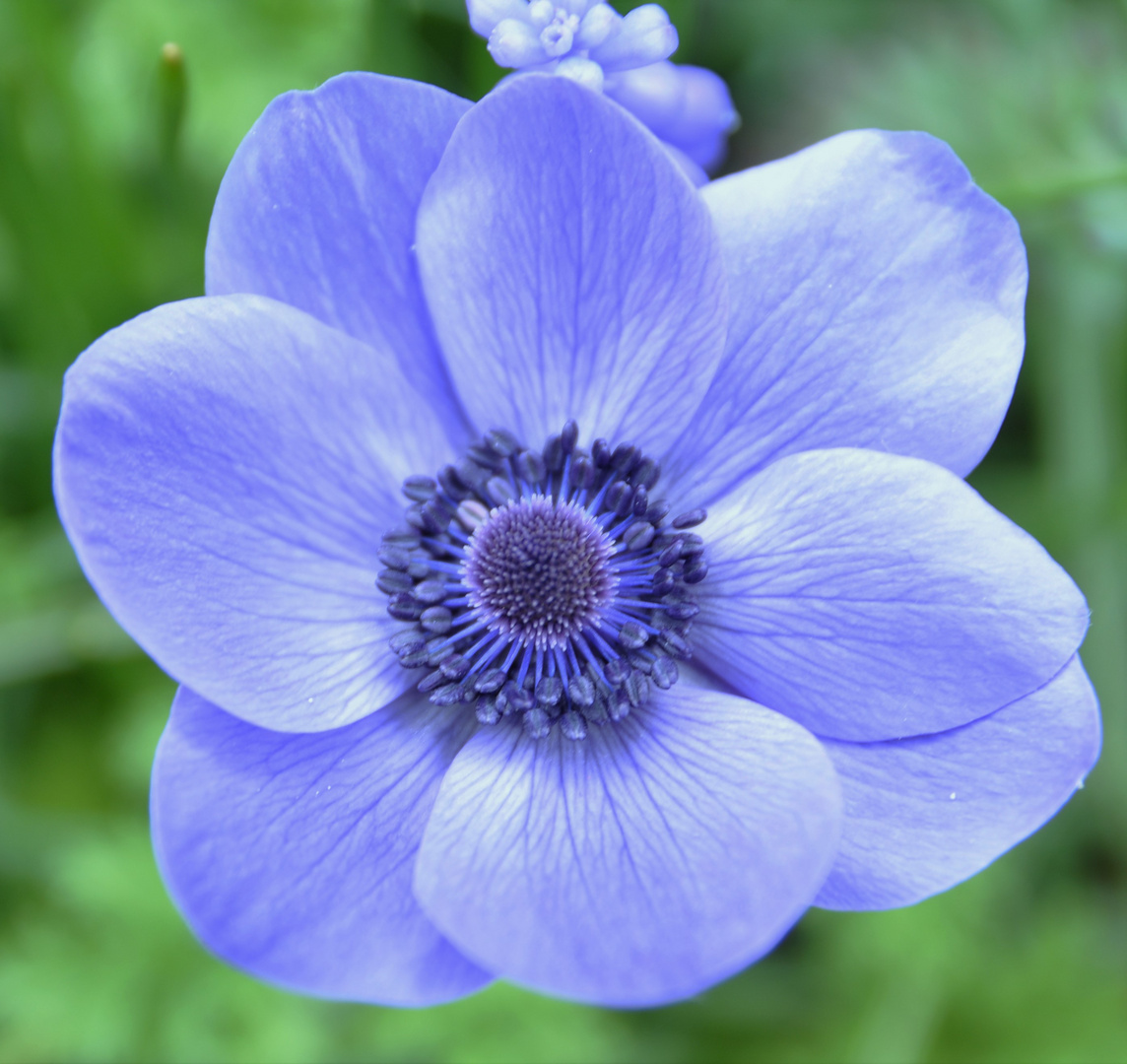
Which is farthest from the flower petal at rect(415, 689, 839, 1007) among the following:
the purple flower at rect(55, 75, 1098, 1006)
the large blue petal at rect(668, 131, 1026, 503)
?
the large blue petal at rect(668, 131, 1026, 503)

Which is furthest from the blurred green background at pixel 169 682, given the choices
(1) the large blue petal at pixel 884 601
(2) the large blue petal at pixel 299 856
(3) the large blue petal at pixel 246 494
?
(2) the large blue petal at pixel 299 856

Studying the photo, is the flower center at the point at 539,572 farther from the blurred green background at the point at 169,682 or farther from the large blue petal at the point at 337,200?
the blurred green background at the point at 169,682

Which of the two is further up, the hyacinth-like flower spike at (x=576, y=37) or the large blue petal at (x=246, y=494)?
the hyacinth-like flower spike at (x=576, y=37)

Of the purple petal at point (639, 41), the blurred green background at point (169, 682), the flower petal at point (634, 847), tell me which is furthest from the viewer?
the blurred green background at point (169, 682)

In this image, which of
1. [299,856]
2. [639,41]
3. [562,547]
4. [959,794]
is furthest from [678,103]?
[299,856]

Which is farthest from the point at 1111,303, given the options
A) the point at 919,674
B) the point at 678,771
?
the point at 678,771

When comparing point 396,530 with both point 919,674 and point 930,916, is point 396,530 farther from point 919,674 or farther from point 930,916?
point 930,916

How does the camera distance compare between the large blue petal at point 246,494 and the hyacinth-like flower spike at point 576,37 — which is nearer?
the large blue petal at point 246,494

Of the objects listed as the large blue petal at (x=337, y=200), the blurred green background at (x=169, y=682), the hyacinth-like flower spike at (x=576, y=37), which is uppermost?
the hyacinth-like flower spike at (x=576, y=37)
